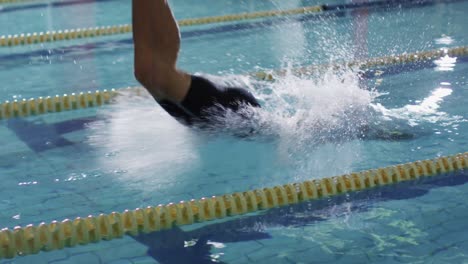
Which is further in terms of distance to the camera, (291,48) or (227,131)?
(291,48)

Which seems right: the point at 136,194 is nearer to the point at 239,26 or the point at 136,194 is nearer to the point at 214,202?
the point at 214,202

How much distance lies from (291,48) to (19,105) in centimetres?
211

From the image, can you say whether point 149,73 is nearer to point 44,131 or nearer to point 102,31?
point 44,131

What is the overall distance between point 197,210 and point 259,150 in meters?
0.81

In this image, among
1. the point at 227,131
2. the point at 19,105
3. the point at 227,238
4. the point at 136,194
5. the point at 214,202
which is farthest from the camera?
the point at 19,105

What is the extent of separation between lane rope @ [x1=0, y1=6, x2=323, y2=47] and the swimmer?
2895mm

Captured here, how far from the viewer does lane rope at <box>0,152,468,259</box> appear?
2.34 meters

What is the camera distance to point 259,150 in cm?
332

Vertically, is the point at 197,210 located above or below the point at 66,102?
above

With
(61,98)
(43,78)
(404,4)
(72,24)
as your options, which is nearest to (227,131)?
(61,98)

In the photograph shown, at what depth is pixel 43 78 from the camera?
471 cm

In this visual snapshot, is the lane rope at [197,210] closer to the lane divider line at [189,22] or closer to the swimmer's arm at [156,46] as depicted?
the swimmer's arm at [156,46]

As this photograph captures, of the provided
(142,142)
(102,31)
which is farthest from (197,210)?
(102,31)

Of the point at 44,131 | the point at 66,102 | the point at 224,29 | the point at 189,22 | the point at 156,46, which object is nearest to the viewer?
the point at 156,46
